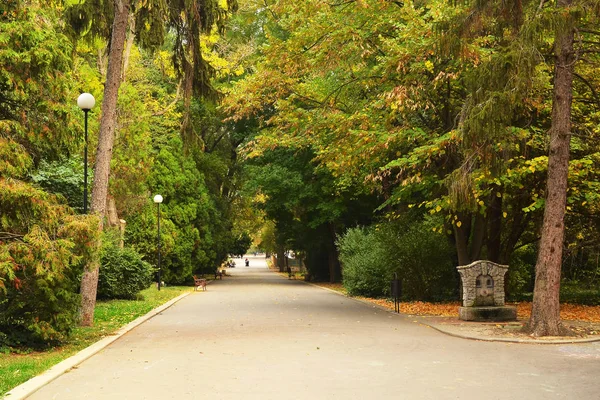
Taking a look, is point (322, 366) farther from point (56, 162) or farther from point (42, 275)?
point (56, 162)

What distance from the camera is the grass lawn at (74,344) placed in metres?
8.56

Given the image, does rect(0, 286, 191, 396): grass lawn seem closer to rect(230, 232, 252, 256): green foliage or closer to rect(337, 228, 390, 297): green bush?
rect(337, 228, 390, 297): green bush

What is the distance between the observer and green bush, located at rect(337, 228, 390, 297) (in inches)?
974

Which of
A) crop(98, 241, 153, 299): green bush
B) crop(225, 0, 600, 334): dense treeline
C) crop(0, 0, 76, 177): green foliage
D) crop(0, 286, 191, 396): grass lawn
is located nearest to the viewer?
crop(0, 286, 191, 396): grass lawn

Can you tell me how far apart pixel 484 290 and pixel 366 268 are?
9632mm

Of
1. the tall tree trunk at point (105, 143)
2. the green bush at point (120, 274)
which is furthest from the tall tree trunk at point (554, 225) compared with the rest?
the green bush at point (120, 274)

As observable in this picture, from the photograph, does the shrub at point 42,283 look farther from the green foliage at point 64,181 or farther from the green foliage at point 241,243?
the green foliage at point 241,243

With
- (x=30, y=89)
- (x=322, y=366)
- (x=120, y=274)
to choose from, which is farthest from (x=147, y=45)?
(x=322, y=366)

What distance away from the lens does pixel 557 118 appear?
13.2 m

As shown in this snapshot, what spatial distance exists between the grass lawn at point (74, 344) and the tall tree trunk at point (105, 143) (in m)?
0.72

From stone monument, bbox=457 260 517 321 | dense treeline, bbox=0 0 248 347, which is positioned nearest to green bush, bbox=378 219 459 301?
stone monument, bbox=457 260 517 321

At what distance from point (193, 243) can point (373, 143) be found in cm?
2219

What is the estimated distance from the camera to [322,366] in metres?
9.37

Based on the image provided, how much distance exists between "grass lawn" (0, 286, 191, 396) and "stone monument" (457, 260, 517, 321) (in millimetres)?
8576
